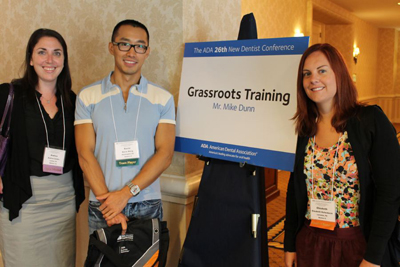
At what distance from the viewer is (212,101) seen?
2008mm

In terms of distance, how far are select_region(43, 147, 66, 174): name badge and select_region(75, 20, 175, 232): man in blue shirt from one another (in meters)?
0.19

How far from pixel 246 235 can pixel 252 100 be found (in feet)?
2.12

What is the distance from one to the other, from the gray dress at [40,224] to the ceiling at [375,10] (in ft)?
24.0

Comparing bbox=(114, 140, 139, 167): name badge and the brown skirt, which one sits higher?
bbox=(114, 140, 139, 167): name badge

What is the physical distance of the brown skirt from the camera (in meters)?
1.50

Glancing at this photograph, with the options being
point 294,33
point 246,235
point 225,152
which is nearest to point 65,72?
point 225,152

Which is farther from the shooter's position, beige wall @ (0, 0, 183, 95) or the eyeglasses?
beige wall @ (0, 0, 183, 95)

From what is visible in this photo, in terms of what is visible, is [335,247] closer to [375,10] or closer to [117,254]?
[117,254]

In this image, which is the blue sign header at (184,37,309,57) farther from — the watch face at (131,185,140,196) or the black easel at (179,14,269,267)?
the watch face at (131,185,140,196)

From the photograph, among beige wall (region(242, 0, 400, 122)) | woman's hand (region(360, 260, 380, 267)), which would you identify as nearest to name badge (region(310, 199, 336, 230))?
woman's hand (region(360, 260, 380, 267))

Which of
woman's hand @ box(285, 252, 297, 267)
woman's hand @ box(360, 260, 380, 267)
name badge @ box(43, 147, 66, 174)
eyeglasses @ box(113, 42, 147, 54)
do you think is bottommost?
woman's hand @ box(285, 252, 297, 267)

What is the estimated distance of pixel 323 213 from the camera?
1.54 meters

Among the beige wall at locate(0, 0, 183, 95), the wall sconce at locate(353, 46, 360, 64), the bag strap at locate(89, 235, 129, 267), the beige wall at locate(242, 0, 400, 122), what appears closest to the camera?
the bag strap at locate(89, 235, 129, 267)

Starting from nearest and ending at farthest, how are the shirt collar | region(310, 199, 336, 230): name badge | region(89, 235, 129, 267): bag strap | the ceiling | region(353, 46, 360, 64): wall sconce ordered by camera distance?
region(310, 199, 336, 230): name badge < region(89, 235, 129, 267): bag strap < the shirt collar < the ceiling < region(353, 46, 360, 64): wall sconce
